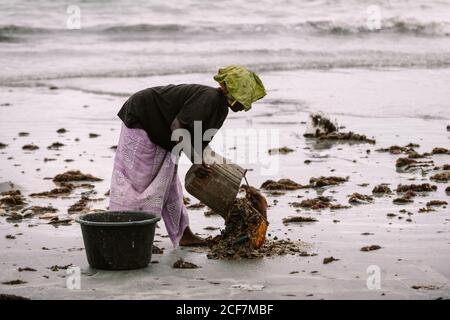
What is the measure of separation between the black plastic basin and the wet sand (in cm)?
8

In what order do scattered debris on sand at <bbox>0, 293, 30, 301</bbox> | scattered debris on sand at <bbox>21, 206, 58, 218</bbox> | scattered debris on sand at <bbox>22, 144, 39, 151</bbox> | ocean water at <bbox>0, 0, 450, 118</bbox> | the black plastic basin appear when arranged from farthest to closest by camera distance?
1. ocean water at <bbox>0, 0, 450, 118</bbox>
2. scattered debris on sand at <bbox>22, 144, 39, 151</bbox>
3. scattered debris on sand at <bbox>21, 206, 58, 218</bbox>
4. the black plastic basin
5. scattered debris on sand at <bbox>0, 293, 30, 301</bbox>

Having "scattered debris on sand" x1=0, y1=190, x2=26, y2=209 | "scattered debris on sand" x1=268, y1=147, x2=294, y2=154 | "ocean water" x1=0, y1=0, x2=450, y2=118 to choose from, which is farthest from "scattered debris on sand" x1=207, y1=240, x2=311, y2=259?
"ocean water" x1=0, y1=0, x2=450, y2=118

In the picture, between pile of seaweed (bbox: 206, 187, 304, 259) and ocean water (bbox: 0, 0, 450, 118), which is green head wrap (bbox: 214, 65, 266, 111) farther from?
ocean water (bbox: 0, 0, 450, 118)

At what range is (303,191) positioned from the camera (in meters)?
8.90

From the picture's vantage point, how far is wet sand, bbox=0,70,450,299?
584 centimetres

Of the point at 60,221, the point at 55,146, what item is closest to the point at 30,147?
the point at 55,146

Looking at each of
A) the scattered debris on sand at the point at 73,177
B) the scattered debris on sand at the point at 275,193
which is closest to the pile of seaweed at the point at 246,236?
the scattered debris on sand at the point at 275,193

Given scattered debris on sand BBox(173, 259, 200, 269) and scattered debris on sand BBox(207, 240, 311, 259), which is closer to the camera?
scattered debris on sand BBox(173, 259, 200, 269)

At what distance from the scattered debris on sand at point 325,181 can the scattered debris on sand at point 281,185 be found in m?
0.16

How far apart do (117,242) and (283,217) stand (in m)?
2.10

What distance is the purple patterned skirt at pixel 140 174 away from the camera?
21.9 feet

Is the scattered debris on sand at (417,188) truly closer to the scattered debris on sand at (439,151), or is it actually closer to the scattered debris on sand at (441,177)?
the scattered debris on sand at (441,177)

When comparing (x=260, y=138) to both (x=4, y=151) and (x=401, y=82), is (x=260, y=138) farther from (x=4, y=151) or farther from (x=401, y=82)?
(x=401, y=82)
